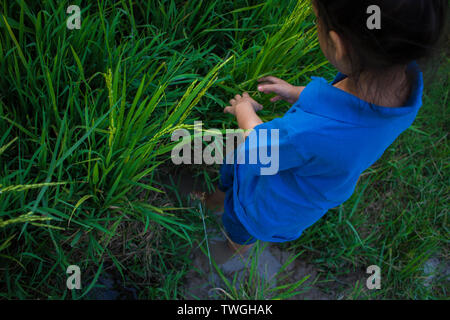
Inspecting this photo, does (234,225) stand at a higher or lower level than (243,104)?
lower

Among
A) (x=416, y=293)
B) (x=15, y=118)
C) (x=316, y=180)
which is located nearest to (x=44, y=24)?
(x=15, y=118)

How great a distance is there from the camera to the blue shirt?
2.28 feet

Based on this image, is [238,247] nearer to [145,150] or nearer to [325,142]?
[145,150]

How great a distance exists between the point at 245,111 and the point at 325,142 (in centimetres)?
44

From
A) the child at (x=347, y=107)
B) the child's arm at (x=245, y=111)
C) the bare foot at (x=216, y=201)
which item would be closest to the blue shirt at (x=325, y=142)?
the child at (x=347, y=107)

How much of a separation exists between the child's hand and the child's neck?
476mm

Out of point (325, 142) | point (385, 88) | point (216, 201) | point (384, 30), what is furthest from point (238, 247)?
point (384, 30)

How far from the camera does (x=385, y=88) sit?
0.68 meters

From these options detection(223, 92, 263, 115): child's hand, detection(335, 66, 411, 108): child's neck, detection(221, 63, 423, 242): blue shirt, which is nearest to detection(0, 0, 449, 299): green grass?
detection(223, 92, 263, 115): child's hand

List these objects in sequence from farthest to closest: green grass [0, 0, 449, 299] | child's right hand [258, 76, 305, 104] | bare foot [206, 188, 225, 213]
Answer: bare foot [206, 188, 225, 213] → child's right hand [258, 76, 305, 104] → green grass [0, 0, 449, 299]

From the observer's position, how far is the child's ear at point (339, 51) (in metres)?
0.64

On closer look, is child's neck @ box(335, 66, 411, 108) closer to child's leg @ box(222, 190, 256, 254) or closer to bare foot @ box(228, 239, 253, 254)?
child's leg @ box(222, 190, 256, 254)

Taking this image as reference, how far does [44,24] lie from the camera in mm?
1095
